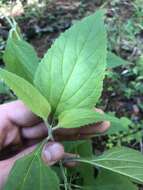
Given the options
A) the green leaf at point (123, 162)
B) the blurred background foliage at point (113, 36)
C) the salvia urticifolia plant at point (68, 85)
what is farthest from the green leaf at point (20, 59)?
the blurred background foliage at point (113, 36)

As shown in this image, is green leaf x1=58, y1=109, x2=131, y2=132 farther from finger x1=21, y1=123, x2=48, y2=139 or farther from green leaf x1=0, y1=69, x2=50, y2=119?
finger x1=21, y1=123, x2=48, y2=139

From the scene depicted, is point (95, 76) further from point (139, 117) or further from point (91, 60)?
point (139, 117)

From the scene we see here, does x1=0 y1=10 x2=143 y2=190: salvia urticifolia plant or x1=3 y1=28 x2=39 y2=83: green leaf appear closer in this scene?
x1=0 y1=10 x2=143 y2=190: salvia urticifolia plant

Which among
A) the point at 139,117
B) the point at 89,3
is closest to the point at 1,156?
the point at 139,117

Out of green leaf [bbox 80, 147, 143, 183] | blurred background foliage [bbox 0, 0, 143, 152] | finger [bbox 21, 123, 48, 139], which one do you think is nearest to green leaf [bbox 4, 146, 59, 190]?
green leaf [bbox 80, 147, 143, 183]

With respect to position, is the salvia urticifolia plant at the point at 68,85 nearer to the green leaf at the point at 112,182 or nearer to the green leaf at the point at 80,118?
the green leaf at the point at 80,118
